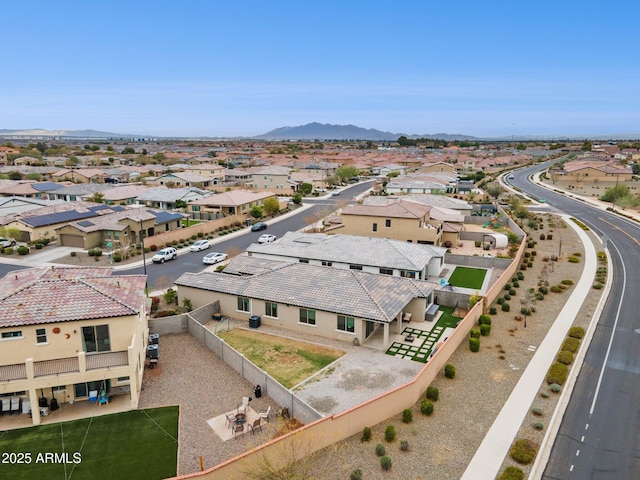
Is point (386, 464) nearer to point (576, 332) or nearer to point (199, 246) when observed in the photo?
point (576, 332)

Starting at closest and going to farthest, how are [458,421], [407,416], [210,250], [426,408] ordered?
[407,416]
[458,421]
[426,408]
[210,250]

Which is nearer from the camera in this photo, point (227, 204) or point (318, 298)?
point (318, 298)

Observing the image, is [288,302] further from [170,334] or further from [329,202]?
[329,202]

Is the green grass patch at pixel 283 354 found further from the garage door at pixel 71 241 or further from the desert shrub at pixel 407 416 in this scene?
the garage door at pixel 71 241

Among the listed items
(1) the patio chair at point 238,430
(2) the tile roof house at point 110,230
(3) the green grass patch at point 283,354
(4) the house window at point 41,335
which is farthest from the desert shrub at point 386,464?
(2) the tile roof house at point 110,230

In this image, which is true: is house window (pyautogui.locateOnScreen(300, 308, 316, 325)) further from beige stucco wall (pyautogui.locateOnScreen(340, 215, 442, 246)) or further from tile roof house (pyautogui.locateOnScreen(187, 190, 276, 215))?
tile roof house (pyautogui.locateOnScreen(187, 190, 276, 215))

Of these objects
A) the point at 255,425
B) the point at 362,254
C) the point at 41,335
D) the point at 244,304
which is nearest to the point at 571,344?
the point at 362,254
